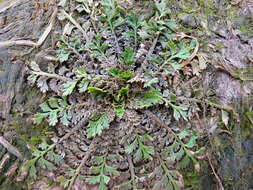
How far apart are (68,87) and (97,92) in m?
0.20

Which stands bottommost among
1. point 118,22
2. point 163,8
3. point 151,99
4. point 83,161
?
point 83,161

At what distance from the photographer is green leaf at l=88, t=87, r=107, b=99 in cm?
125

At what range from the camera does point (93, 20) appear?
151 centimetres

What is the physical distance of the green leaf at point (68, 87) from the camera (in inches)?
52.4

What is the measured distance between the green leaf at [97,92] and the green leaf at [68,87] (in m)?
0.14

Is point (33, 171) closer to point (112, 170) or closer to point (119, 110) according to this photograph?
point (112, 170)

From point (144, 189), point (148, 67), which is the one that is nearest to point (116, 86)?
point (148, 67)

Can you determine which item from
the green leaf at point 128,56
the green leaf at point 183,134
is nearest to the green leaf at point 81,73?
the green leaf at point 128,56

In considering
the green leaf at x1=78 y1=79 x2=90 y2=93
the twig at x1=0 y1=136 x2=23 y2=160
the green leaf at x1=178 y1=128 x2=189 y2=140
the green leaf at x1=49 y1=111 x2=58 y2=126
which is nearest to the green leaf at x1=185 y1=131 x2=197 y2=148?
the green leaf at x1=178 y1=128 x2=189 y2=140

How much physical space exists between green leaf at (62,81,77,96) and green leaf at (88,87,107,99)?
0.14 meters

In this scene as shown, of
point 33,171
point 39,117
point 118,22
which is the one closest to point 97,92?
point 39,117

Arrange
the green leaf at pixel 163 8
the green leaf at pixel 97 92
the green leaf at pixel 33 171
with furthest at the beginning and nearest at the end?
the green leaf at pixel 163 8, the green leaf at pixel 33 171, the green leaf at pixel 97 92

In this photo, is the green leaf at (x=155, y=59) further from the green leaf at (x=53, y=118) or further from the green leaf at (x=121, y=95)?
the green leaf at (x=53, y=118)

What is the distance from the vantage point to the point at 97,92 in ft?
4.30
